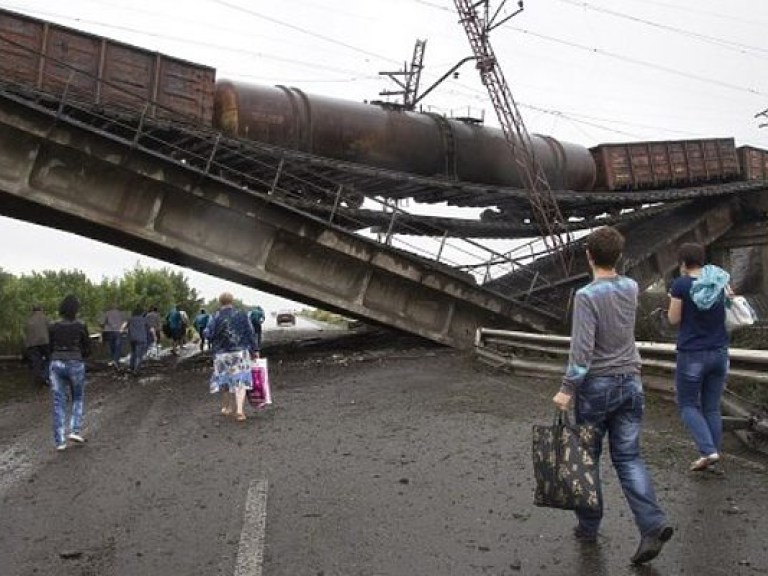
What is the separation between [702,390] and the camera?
19.1 ft

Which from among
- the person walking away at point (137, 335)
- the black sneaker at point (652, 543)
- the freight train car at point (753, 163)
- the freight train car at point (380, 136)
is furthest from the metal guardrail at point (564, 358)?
the freight train car at point (753, 163)

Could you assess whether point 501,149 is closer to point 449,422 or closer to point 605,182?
point 605,182

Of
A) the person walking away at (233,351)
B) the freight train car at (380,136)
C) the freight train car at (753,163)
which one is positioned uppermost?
Result: the freight train car at (753,163)

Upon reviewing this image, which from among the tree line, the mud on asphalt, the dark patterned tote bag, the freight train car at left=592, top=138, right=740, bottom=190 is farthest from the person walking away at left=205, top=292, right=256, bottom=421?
the tree line

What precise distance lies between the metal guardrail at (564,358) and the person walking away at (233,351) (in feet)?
14.1

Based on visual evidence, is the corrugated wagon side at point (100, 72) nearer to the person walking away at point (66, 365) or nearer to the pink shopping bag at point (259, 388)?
the pink shopping bag at point (259, 388)

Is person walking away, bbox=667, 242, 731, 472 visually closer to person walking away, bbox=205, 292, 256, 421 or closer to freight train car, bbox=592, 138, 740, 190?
person walking away, bbox=205, 292, 256, 421

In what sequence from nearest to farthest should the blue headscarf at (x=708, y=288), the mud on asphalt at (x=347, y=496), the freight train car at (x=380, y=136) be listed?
1. the mud on asphalt at (x=347, y=496)
2. the blue headscarf at (x=708, y=288)
3. the freight train car at (x=380, y=136)

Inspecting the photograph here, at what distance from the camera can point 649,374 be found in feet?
34.1

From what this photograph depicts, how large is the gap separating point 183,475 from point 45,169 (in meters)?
10.6

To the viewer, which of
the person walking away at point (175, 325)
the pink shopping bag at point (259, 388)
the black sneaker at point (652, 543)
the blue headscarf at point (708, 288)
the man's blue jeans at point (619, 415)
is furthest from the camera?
the person walking away at point (175, 325)

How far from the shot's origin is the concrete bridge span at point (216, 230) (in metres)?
15.0

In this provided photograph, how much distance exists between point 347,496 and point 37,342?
11946 mm

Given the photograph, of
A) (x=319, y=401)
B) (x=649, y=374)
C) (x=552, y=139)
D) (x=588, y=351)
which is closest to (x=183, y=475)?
(x=588, y=351)
